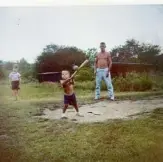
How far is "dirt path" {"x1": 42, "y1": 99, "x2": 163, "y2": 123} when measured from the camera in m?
2.25

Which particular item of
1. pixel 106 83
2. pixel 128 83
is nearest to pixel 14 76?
pixel 106 83

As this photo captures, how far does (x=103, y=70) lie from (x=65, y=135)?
0.55 m

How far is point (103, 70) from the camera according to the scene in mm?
2328

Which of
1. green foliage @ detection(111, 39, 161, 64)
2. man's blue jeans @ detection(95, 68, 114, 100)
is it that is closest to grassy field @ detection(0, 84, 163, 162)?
man's blue jeans @ detection(95, 68, 114, 100)

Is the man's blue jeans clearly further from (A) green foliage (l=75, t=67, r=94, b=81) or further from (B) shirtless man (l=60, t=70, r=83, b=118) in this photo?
(B) shirtless man (l=60, t=70, r=83, b=118)

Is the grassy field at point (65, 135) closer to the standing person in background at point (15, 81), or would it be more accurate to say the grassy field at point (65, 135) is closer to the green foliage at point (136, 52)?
the standing person in background at point (15, 81)

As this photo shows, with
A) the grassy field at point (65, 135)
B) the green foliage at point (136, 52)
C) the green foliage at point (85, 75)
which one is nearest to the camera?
the grassy field at point (65, 135)

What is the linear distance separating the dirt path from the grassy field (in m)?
0.04

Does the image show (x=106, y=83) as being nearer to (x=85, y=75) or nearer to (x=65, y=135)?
(x=85, y=75)

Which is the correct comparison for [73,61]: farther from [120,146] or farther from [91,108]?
[120,146]

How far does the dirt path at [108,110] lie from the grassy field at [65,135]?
44 mm

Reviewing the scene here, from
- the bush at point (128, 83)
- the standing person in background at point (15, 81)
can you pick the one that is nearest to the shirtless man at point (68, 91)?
the bush at point (128, 83)

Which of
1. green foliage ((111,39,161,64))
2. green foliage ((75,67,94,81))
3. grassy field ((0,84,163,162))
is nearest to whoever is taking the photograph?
grassy field ((0,84,163,162))

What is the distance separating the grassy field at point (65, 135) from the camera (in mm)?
2092
